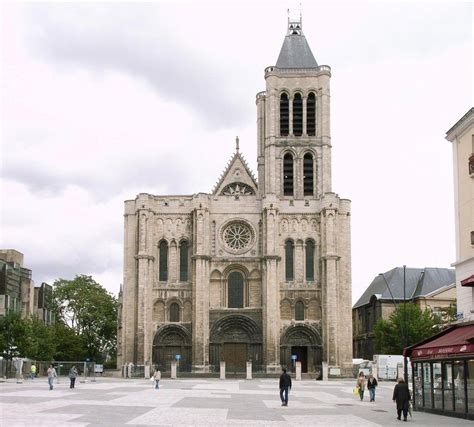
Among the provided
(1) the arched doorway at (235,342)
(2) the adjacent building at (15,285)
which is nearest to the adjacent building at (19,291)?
(2) the adjacent building at (15,285)

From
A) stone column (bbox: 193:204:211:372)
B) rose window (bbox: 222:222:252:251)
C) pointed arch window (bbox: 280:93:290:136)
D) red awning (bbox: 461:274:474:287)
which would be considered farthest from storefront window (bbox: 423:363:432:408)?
pointed arch window (bbox: 280:93:290:136)

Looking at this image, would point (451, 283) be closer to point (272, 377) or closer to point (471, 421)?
point (272, 377)

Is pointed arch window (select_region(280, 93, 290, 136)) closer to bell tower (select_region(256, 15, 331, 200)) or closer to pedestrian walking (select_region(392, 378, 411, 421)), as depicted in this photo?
bell tower (select_region(256, 15, 331, 200))

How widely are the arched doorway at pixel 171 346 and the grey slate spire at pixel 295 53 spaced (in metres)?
26.6

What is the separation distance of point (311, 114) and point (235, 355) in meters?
23.1

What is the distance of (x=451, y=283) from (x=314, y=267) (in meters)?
22.8

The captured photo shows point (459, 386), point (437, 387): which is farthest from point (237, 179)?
point (459, 386)

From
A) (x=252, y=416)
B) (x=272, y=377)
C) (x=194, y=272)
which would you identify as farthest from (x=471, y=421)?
(x=194, y=272)

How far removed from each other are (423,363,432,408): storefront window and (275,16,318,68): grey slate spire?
2071 inches

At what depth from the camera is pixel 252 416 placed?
24344 millimetres

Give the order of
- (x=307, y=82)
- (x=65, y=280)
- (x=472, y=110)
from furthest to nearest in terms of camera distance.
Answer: (x=65, y=280), (x=307, y=82), (x=472, y=110)

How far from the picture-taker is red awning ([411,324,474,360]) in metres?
23.4

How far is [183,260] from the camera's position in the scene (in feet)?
234

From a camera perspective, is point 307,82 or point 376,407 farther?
point 307,82
